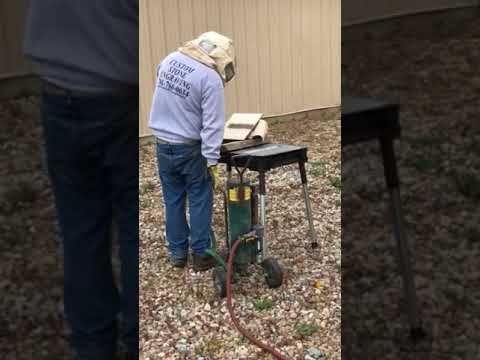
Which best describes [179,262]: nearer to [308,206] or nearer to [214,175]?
[214,175]

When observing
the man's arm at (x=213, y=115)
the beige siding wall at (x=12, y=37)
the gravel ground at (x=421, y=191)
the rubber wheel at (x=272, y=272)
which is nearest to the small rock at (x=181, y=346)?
the rubber wheel at (x=272, y=272)

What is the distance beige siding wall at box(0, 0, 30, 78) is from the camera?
147 centimetres

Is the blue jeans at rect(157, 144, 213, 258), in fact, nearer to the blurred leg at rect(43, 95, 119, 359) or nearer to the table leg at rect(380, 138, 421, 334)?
the blurred leg at rect(43, 95, 119, 359)

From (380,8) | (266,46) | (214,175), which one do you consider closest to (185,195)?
(214,175)

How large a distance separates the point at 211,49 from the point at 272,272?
91 cm

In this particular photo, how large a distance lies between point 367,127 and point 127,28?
0.78 meters

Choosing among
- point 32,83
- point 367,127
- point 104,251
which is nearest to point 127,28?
point 32,83

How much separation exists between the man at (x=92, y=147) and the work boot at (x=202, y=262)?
1.31 feet

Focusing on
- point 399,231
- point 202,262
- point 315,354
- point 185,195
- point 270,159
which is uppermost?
point 270,159

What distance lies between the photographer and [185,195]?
6.84 feet

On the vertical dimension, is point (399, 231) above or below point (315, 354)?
above

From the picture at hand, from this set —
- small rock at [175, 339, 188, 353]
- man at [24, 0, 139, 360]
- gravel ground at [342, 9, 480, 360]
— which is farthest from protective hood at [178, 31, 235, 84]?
small rock at [175, 339, 188, 353]

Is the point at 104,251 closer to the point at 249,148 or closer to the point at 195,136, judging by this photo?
the point at 195,136

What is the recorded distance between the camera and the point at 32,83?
152 centimetres
